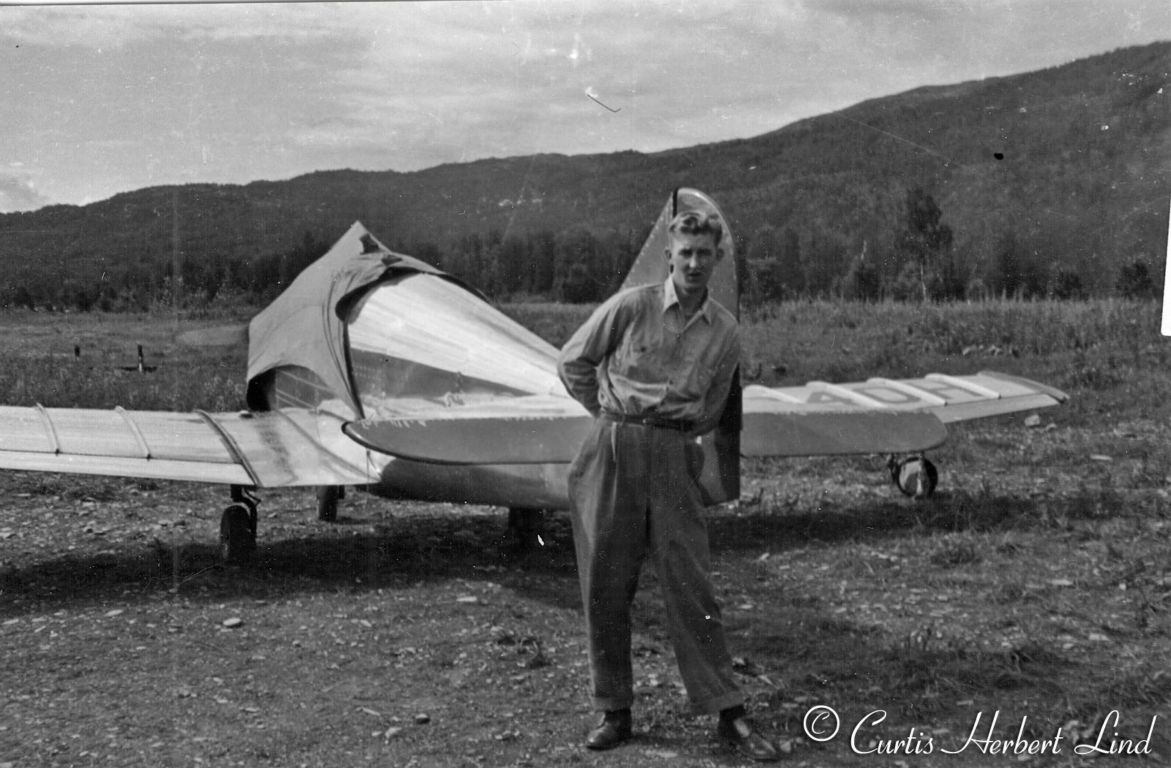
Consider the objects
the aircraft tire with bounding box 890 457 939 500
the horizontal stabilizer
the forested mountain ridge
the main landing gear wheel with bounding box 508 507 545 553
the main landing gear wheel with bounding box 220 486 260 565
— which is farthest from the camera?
the forested mountain ridge

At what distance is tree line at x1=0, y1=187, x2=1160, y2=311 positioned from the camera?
9.70m

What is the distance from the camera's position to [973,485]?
8.22 meters

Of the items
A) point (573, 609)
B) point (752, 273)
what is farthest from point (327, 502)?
point (752, 273)

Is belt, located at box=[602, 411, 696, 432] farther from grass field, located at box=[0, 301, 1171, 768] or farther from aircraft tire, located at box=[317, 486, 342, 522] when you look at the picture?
aircraft tire, located at box=[317, 486, 342, 522]

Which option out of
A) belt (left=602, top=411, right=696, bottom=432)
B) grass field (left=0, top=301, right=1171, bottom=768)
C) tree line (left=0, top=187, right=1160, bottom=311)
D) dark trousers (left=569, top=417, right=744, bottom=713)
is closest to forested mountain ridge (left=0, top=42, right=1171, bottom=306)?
tree line (left=0, top=187, right=1160, bottom=311)

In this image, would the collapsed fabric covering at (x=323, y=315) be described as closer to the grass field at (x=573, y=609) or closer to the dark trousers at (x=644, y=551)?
the grass field at (x=573, y=609)

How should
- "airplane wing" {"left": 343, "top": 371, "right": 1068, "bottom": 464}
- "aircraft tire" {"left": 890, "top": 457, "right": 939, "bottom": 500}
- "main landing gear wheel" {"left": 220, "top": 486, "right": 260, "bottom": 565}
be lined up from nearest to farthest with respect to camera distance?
1. "airplane wing" {"left": 343, "top": 371, "right": 1068, "bottom": 464}
2. "main landing gear wheel" {"left": 220, "top": 486, "right": 260, "bottom": 565}
3. "aircraft tire" {"left": 890, "top": 457, "right": 939, "bottom": 500}

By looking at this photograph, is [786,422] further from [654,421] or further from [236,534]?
[236,534]

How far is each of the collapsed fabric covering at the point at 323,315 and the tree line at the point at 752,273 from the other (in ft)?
3.65

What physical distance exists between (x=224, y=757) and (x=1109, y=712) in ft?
10.7

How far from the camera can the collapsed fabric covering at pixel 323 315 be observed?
7758mm

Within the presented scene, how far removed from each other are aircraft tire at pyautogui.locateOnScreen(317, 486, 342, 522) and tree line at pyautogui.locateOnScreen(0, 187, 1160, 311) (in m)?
2.57

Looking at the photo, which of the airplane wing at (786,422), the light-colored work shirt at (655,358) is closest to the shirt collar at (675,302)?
the light-colored work shirt at (655,358)

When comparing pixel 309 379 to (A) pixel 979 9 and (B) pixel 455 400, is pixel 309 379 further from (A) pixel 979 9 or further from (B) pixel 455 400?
(A) pixel 979 9
